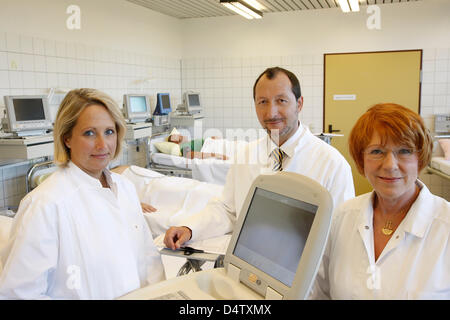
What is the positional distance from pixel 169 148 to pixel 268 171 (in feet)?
11.7

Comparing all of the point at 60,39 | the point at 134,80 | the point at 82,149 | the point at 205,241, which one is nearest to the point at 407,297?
the point at 205,241

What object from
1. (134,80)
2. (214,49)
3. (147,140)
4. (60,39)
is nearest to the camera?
(60,39)

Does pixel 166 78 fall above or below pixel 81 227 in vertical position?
above

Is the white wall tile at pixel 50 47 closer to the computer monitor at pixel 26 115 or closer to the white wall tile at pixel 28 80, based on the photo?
the white wall tile at pixel 28 80

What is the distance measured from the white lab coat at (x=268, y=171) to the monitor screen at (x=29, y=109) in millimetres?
2386

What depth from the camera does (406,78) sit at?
612 centimetres

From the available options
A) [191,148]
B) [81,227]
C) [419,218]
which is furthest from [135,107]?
[419,218]

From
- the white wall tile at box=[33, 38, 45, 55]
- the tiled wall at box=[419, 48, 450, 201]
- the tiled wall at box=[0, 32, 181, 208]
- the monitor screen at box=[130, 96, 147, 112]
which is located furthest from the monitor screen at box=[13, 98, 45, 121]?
the tiled wall at box=[419, 48, 450, 201]

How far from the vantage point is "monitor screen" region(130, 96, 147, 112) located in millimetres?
5323

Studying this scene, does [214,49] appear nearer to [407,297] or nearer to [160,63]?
[160,63]

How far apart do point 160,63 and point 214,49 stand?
103cm

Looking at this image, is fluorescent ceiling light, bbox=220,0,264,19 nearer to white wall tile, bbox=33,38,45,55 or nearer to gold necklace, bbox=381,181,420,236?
white wall tile, bbox=33,38,45,55

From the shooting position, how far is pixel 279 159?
1.98 m

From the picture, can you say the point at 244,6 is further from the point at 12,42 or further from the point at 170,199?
the point at 170,199
